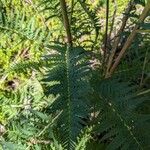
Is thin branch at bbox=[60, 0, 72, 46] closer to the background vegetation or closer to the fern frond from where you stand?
the background vegetation

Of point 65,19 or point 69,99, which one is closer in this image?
point 69,99

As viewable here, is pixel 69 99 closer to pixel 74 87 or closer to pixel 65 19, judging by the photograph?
pixel 74 87

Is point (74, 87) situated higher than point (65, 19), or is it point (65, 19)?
point (65, 19)

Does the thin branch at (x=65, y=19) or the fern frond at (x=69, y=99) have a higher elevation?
the thin branch at (x=65, y=19)

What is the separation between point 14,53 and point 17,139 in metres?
0.76

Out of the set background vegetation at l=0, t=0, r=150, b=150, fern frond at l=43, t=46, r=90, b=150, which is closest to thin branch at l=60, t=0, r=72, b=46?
background vegetation at l=0, t=0, r=150, b=150

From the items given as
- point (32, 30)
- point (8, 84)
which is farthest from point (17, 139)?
point (8, 84)

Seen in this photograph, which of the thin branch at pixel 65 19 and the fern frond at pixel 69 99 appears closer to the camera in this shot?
the fern frond at pixel 69 99

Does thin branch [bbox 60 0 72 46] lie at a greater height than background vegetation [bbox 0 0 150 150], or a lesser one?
greater

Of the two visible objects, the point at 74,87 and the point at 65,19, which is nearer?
the point at 74,87

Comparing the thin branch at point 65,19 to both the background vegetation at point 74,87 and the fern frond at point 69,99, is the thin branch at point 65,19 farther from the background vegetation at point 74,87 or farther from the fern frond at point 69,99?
the fern frond at point 69,99

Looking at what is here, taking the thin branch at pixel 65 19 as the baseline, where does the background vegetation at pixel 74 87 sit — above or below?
below

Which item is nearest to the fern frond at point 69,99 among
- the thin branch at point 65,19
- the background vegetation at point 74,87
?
the background vegetation at point 74,87

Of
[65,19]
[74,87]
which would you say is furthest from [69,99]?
[65,19]
